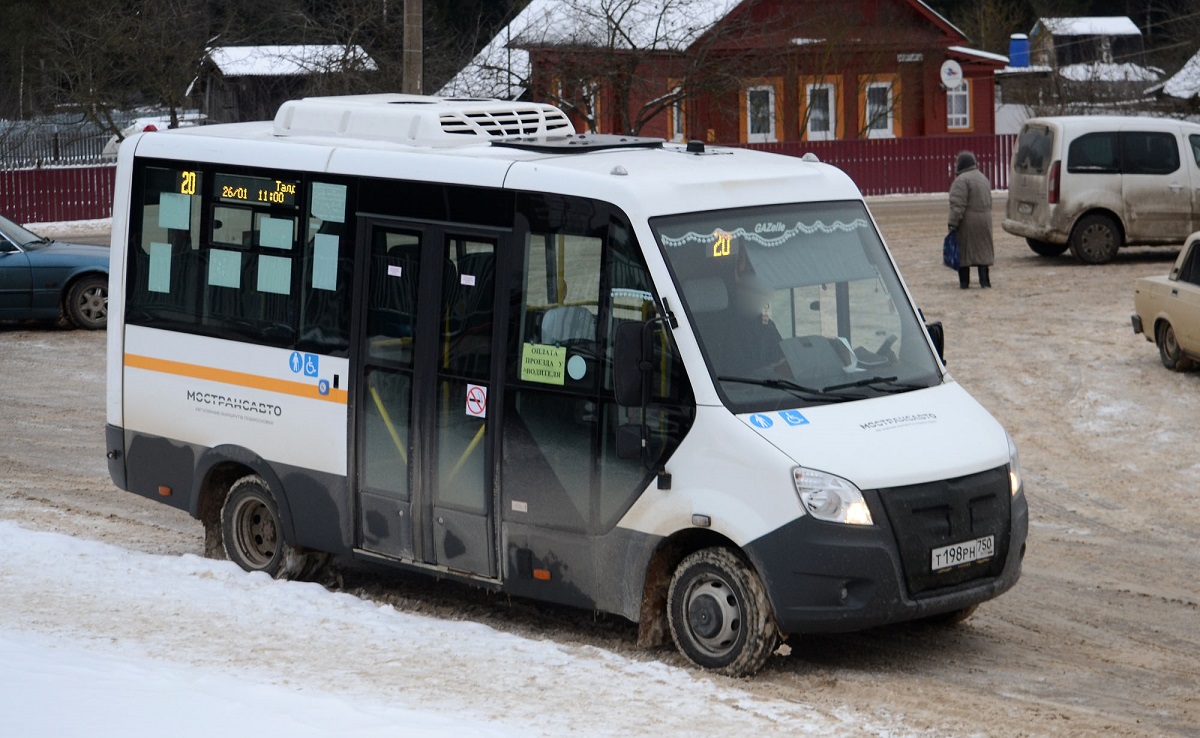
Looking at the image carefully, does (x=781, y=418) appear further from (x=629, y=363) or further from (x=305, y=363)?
(x=305, y=363)

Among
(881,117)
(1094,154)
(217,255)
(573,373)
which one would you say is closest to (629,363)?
(573,373)

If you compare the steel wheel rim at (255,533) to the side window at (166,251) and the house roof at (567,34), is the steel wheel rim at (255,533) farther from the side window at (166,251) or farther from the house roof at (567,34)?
the house roof at (567,34)

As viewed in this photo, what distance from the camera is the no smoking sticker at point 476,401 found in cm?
834

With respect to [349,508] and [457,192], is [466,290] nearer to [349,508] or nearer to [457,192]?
[457,192]

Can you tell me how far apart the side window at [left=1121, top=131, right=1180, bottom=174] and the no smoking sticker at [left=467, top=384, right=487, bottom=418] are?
1750 centimetres

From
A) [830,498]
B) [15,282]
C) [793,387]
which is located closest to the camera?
[830,498]

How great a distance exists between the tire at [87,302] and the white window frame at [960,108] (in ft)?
120

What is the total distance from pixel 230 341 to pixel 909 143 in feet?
104

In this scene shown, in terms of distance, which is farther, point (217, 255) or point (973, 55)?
point (973, 55)

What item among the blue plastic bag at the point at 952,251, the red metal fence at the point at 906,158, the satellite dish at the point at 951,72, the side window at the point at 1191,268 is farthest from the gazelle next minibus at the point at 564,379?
the satellite dish at the point at 951,72

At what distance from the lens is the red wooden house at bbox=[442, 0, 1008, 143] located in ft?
121

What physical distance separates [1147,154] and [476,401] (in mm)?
17772

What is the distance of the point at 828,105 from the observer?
48.2m

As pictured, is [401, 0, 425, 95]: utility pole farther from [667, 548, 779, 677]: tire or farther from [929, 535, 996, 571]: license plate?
[929, 535, 996, 571]: license plate
